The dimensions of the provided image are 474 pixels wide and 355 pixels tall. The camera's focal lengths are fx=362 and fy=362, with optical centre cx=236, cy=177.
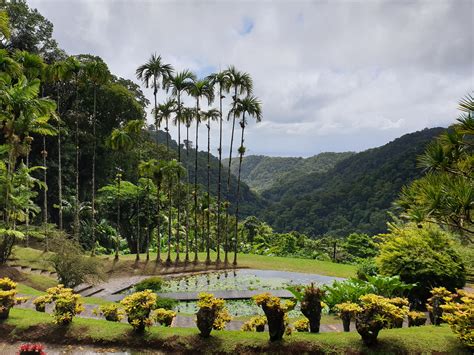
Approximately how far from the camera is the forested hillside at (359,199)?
5459cm

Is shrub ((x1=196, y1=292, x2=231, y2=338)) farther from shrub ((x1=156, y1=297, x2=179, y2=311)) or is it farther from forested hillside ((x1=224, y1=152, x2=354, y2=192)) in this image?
forested hillside ((x1=224, y1=152, x2=354, y2=192))

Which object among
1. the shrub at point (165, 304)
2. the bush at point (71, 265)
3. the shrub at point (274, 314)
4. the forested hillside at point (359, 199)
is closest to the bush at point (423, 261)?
the shrub at point (274, 314)

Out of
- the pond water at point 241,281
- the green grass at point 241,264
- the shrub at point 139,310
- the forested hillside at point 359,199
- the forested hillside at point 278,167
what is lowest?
the pond water at point 241,281

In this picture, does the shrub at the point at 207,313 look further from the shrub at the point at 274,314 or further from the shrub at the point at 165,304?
the shrub at the point at 165,304

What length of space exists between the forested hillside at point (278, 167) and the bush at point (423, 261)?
10971 cm

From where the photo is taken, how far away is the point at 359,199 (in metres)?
61.6

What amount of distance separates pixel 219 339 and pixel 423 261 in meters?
Result: 7.39

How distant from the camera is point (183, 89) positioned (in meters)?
21.2

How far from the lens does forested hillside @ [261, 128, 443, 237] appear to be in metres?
54.6

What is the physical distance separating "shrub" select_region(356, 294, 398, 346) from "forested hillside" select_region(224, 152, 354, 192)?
115328 mm

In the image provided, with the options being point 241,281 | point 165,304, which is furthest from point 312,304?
point 241,281

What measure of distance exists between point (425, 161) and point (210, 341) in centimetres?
618

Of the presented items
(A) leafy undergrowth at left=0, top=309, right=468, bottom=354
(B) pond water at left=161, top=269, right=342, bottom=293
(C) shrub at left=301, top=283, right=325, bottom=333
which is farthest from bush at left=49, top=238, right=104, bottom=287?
(C) shrub at left=301, top=283, right=325, bottom=333

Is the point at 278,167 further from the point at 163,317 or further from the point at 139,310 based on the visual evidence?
the point at 139,310
